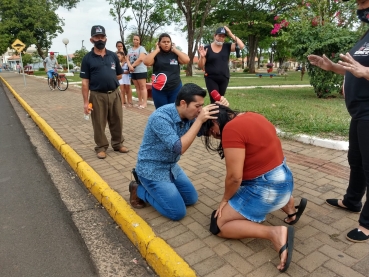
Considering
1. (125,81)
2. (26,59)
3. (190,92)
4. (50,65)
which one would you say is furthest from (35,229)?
(26,59)

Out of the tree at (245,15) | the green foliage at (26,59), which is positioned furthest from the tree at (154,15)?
the green foliage at (26,59)

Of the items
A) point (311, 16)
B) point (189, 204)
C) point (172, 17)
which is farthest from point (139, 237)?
point (172, 17)

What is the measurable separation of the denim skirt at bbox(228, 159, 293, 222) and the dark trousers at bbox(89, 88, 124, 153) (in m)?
2.89

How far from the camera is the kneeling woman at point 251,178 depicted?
2.20 m

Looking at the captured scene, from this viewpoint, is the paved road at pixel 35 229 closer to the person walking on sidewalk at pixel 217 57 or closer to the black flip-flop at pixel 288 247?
the black flip-flop at pixel 288 247

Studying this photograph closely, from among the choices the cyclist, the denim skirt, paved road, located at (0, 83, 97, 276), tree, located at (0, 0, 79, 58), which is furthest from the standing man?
tree, located at (0, 0, 79, 58)

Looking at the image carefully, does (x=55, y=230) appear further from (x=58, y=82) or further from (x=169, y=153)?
(x=58, y=82)

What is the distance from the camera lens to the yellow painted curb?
2.24 metres

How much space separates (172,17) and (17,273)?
33.3m

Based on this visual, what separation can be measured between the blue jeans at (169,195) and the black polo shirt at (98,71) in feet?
6.79

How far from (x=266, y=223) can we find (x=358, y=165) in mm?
975

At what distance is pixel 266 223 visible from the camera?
110 inches

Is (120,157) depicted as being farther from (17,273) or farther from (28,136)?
(28,136)

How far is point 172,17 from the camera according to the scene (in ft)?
107
